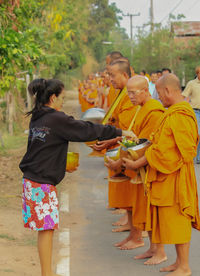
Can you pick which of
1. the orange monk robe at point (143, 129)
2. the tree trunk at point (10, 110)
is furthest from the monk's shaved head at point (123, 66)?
the tree trunk at point (10, 110)

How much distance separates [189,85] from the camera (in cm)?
1187

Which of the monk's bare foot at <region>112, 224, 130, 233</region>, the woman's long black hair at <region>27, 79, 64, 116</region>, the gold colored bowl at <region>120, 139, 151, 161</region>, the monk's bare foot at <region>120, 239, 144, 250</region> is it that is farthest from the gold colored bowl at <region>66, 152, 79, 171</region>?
the monk's bare foot at <region>112, 224, 130, 233</region>

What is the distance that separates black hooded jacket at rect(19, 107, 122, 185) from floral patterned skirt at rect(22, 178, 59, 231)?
0.06 m

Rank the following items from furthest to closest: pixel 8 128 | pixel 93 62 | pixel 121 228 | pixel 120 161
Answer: pixel 93 62 → pixel 8 128 → pixel 121 228 → pixel 120 161

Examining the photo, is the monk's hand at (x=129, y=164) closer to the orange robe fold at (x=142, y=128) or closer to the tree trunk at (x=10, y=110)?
the orange robe fold at (x=142, y=128)

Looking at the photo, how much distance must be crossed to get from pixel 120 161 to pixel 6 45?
4.25m

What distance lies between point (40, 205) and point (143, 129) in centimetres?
140

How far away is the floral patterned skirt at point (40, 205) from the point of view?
4859 millimetres

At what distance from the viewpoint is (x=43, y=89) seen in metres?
4.93

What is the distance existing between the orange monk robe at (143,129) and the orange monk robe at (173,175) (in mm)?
419

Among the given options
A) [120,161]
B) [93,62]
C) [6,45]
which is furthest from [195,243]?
[93,62]

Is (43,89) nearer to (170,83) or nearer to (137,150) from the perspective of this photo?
(137,150)

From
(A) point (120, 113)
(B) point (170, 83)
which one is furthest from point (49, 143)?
(A) point (120, 113)

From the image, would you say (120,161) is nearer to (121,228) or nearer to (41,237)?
(41,237)
